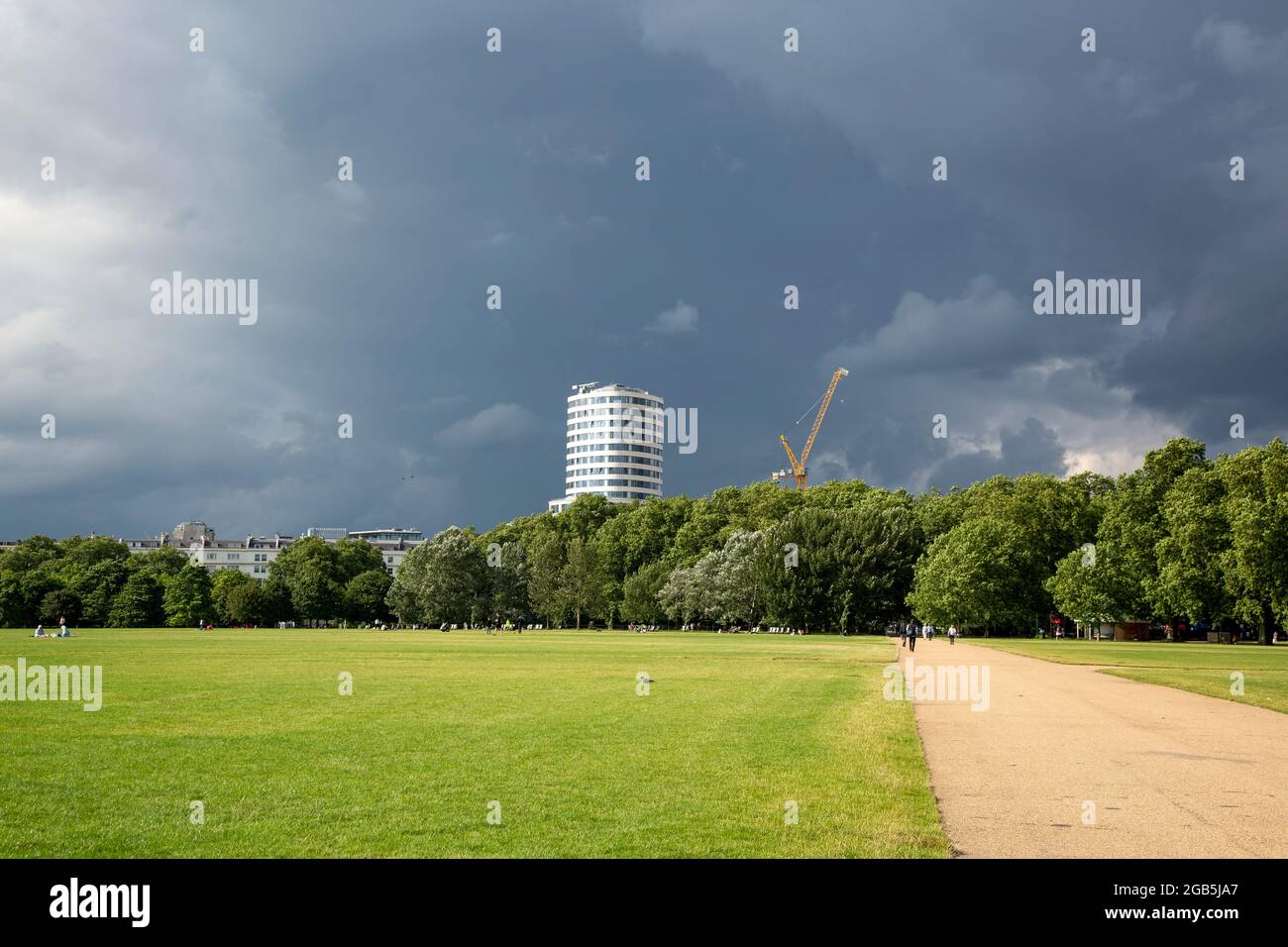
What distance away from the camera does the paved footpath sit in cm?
1118

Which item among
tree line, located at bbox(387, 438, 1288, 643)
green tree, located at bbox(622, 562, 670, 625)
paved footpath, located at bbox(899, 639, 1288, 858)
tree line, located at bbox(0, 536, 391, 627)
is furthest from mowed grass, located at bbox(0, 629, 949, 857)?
tree line, located at bbox(0, 536, 391, 627)

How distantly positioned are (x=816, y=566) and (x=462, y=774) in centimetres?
10294

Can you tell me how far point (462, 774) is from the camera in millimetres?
14727

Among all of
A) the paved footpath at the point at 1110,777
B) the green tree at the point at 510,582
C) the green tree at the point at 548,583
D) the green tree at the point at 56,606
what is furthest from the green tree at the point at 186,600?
the paved footpath at the point at 1110,777

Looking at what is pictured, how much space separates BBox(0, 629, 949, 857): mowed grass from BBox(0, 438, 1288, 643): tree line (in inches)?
2908

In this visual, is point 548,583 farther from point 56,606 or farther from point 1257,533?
point 1257,533

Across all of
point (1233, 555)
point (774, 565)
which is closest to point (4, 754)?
point (1233, 555)

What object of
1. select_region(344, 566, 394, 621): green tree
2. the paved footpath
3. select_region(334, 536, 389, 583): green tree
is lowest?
select_region(344, 566, 394, 621): green tree

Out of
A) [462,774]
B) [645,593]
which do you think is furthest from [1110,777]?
[645,593]

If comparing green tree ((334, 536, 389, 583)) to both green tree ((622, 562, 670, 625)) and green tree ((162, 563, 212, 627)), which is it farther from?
green tree ((622, 562, 670, 625))

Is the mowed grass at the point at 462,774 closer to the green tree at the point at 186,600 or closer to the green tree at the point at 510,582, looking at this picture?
the green tree at the point at 510,582

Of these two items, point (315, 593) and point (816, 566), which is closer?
point (816, 566)

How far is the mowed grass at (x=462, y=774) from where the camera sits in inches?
425
